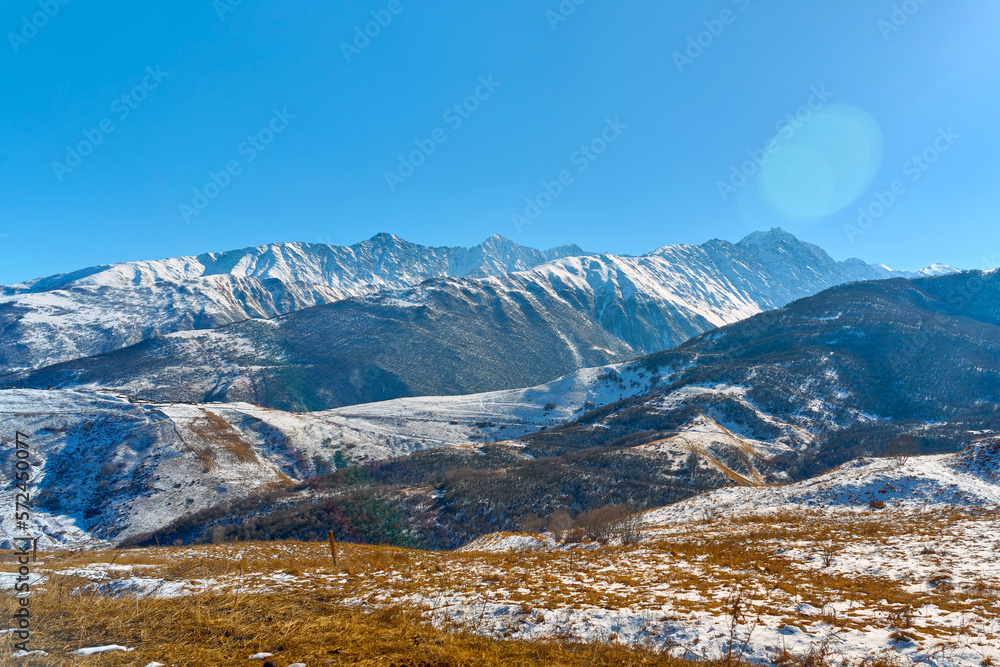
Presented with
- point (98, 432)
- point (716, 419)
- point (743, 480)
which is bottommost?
point (743, 480)

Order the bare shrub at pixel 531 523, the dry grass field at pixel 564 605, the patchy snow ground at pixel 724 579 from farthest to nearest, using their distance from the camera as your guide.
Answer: the bare shrub at pixel 531 523
the patchy snow ground at pixel 724 579
the dry grass field at pixel 564 605

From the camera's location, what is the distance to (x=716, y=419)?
2958 inches

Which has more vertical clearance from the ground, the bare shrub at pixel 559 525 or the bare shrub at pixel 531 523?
the bare shrub at pixel 559 525

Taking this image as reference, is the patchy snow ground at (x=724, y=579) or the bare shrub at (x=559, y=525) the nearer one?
the patchy snow ground at (x=724, y=579)

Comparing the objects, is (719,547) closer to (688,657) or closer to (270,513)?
(688,657)

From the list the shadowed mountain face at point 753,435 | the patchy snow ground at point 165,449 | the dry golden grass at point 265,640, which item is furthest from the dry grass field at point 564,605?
the patchy snow ground at point 165,449

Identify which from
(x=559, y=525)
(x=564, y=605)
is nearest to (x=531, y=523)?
(x=559, y=525)

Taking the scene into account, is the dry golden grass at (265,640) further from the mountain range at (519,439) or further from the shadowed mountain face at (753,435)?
the mountain range at (519,439)

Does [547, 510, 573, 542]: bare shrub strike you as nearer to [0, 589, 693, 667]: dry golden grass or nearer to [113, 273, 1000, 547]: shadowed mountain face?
[113, 273, 1000, 547]: shadowed mountain face

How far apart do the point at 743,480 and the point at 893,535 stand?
127 feet

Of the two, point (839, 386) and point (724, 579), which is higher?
point (839, 386)

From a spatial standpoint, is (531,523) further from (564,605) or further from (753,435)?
(753,435)

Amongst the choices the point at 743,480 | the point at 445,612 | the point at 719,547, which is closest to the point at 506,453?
the point at 743,480

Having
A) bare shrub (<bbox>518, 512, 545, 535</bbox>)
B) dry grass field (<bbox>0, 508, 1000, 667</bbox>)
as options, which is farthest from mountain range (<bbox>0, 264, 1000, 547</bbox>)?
dry grass field (<bbox>0, 508, 1000, 667</bbox>)
